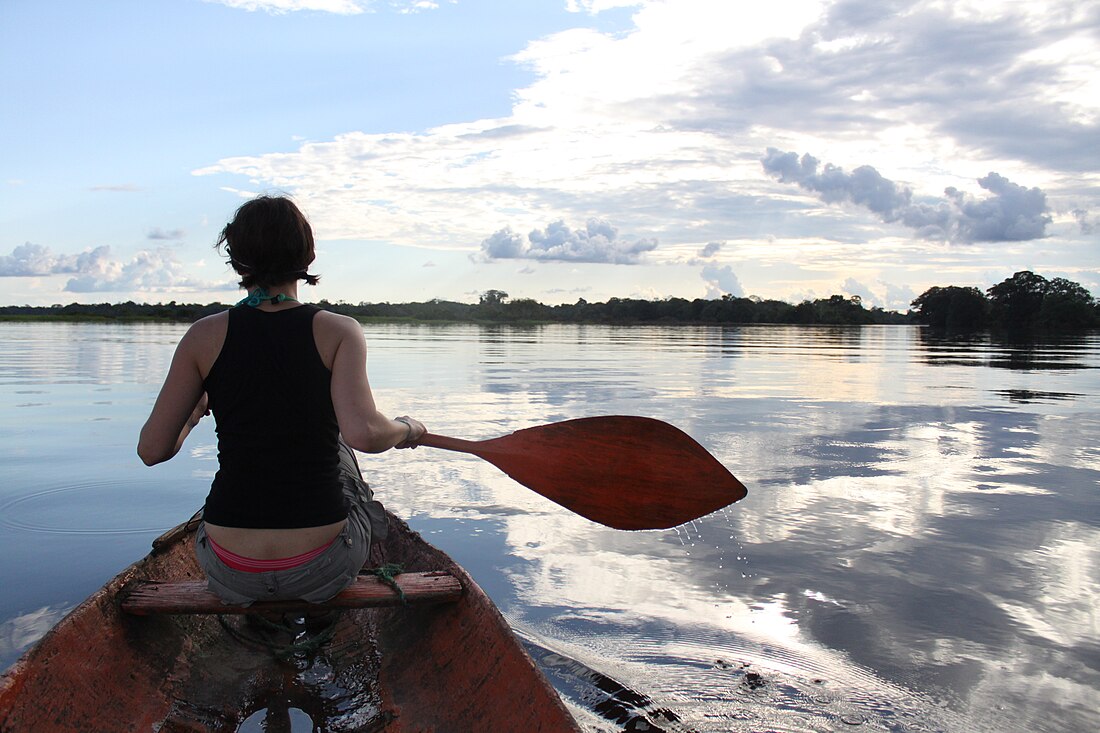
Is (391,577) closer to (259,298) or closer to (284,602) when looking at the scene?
(284,602)

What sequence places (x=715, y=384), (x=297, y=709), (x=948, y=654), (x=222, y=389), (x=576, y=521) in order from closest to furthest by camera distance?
Result: (x=222, y=389)
(x=297, y=709)
(x=948, y=654)
(x=576, y=521)
(x=715, y=384)

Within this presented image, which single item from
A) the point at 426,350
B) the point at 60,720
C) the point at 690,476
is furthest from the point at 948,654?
the point at 426,350

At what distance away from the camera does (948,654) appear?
3906 mm

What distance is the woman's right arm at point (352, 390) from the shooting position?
248 cm

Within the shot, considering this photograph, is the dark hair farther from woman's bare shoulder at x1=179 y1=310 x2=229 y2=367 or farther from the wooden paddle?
the wooden paddle

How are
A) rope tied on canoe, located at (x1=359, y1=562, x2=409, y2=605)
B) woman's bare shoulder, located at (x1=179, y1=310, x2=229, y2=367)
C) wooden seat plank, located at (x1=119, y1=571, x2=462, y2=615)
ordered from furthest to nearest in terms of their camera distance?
rope tied on canoe, located at (x1=359, y1=562, x2=409, y2=605) < wooden seat plank, located at (x1=119, y1=571, x2=462, y2=615) < woman's bare shoulder, located at (x1=179, y1=310, x2=229, y2=367)

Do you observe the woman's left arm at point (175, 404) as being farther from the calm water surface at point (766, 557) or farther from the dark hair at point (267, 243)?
the calm water surface at point (766, 557)

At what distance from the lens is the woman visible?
8.13 ft

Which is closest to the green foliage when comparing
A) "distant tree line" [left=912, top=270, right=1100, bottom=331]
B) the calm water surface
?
"distant tree line" [left=912, top=270, right=1100, bottom=331]

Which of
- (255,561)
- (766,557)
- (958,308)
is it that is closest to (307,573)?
(255,561)

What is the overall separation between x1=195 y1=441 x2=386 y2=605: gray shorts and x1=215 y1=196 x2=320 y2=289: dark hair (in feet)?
2.47

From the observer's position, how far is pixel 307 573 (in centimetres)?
276

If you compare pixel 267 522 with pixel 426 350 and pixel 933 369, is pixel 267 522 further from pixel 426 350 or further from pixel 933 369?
pixel 426 350

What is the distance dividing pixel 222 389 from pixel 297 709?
4.84 feet
